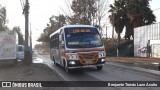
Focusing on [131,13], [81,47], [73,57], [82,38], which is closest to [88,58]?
[81,47]

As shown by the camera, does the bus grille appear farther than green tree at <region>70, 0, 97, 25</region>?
No

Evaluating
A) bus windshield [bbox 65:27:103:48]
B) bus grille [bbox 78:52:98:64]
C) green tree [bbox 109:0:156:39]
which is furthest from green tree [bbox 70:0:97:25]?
bus grille [bbox 78:52:98:64]

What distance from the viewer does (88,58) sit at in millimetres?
20859

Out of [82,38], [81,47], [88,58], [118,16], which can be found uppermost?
[118,16]

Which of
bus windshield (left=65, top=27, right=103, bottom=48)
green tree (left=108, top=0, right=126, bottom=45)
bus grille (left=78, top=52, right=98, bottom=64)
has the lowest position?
bus grille (left=78, top=52, right=98, bottom=64)

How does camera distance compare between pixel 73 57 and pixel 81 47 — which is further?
pixel 81 47

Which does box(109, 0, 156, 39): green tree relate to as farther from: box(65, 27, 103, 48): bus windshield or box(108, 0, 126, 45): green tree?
box(65, 27, 103, 48): bus windshield

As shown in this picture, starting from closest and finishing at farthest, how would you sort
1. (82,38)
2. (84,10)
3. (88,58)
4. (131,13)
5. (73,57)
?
(73,57) < (88,58) < (82,38) < (131,13) < (84,10)

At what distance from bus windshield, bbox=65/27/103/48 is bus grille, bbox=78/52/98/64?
588 millimetres

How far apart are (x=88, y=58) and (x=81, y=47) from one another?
776mm

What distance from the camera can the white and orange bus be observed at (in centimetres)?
2073

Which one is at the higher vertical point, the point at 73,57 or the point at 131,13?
the point at 131,13

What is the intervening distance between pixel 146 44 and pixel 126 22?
10.5 m

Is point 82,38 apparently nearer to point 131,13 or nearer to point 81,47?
point 81,47
